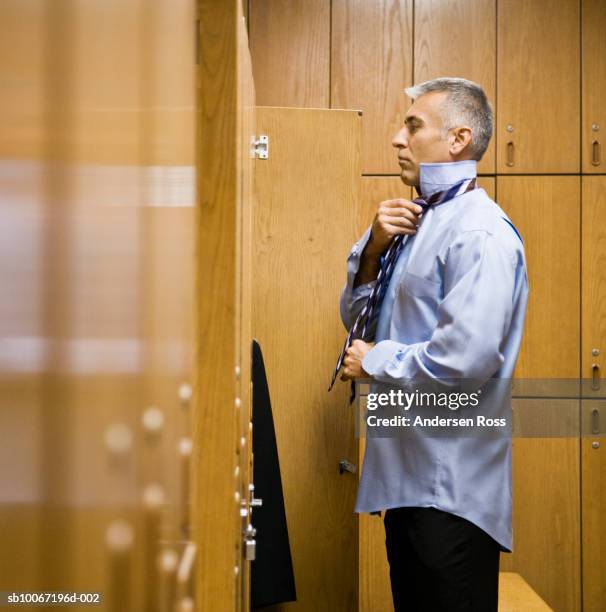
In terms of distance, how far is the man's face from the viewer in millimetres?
2008

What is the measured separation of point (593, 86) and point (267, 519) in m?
2.09

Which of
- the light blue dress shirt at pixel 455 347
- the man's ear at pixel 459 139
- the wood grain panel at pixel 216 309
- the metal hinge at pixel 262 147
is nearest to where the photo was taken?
the wood grain panel at pixel 216 309

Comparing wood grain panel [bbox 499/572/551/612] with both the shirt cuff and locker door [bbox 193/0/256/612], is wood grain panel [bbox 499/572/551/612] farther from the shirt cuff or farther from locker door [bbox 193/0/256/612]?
locker door [bbox 193/0/256/612]

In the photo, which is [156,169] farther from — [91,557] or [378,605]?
[378,605]

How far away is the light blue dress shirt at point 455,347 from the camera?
1.70 metres

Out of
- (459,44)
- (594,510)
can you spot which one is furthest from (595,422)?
(459,44)

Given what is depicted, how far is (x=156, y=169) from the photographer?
605 mm

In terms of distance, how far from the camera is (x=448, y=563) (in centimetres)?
172

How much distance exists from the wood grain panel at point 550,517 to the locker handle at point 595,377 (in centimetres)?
9

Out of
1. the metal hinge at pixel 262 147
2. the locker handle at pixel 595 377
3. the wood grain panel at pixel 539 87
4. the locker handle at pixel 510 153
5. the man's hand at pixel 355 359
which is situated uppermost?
the wood grain panel at pixel 539 87

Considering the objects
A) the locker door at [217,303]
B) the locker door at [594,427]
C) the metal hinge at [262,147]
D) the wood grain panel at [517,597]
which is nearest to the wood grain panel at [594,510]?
the locker door at [594,427]

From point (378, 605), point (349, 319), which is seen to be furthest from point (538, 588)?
point (349, 319)

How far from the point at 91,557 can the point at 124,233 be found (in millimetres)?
187

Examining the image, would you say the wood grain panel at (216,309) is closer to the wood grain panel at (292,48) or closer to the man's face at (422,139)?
the man's face at (422,139)
